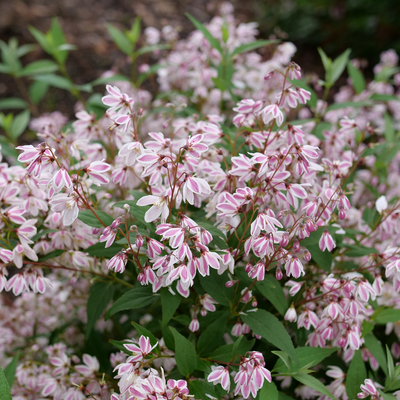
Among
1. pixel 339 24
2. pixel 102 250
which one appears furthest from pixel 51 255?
pixel 339 24

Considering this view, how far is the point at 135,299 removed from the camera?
160 cm

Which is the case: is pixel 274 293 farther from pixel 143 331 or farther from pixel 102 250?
pixel 102 250

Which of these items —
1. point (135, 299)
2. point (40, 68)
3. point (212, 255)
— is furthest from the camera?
point (40, 68)

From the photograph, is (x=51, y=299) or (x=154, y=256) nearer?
(x=154, y=256)

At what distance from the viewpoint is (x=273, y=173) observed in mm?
1508

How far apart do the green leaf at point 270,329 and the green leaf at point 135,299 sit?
1.20 ft

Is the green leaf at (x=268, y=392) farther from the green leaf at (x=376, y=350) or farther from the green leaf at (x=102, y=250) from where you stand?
the green leaf at (x=102, y=250)

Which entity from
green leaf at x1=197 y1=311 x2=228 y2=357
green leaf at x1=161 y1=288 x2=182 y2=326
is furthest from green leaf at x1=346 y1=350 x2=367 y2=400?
green leaf at x1=161 y1=288 x2=182 y2=326

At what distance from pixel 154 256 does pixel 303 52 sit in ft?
22.1

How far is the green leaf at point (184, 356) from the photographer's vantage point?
1.43 metres

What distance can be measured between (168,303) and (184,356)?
0.62 ft

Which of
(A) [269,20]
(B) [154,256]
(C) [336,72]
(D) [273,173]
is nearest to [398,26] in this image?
(A) [269,20]

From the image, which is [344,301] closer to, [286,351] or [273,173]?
Answer: [286,351]

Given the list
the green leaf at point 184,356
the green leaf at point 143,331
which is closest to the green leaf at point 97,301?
the green leaf at point 143,331
